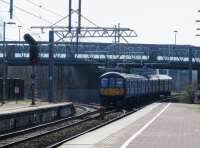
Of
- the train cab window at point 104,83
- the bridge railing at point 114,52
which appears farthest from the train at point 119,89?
the bridge railing at point 114,52

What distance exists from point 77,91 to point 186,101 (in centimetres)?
1750

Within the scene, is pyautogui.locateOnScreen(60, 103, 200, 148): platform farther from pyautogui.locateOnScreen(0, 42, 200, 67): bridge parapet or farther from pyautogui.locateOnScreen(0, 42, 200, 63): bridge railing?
pyautogui.locateOnScreen(0, 42, 200, 63): bridge railing

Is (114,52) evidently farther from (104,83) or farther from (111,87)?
(111,87)

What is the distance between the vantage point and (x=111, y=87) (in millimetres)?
50031

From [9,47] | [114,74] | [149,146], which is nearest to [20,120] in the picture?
[149,146]

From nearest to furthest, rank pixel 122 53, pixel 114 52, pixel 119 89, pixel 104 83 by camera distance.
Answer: pixel 119 89, pixel 104 83, pixel 114 52, pixel 122 53

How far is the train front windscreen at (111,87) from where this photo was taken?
49.6 m

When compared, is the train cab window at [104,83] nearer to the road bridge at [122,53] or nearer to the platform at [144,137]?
the platform at [144,137]

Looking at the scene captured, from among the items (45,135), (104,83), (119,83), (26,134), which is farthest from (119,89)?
(45,135)

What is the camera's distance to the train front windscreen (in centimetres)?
4959

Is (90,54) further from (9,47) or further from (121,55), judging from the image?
(9,47)

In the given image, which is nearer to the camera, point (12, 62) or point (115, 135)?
point (115, 135)

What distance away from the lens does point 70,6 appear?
5409cm

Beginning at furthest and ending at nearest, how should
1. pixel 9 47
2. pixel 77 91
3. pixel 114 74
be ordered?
pixel 9 47, pixel 77 91, pixel 114 74
